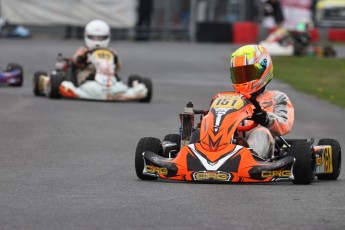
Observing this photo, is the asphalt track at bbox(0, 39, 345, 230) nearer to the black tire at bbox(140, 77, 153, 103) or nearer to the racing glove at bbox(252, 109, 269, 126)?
the black tire at bbox(140, 77, 153, 103)

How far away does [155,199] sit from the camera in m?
8.34

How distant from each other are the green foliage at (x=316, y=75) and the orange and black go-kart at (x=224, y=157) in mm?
9977

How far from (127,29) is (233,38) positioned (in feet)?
12.2

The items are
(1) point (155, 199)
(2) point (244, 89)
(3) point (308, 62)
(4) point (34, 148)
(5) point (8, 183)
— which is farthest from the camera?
(3) point (308, 62)

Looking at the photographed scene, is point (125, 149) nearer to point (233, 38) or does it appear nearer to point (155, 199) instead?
point (155, 199)

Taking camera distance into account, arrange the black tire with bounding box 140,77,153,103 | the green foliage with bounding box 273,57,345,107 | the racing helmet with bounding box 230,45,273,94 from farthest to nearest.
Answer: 1. the green foliage with bounding box 273,57,345,107
2. the black tire with bounding box 140,77,153,103
3. the racing helmet with bounding box 230,45,273,94

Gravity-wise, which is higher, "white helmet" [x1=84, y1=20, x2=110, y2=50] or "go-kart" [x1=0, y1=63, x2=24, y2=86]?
"white helmet" [x1=84, y1=20, x2=110, y2=50]

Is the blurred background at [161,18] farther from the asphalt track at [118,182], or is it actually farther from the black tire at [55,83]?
the black tire at [55,83]

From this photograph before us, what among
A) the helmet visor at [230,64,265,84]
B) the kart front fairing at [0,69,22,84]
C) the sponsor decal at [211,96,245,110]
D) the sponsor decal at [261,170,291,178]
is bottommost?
the kart front fairing at [0,69,22,84]

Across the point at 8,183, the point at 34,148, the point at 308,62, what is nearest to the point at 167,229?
the point at 8,183

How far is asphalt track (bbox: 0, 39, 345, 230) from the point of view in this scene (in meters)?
7.41

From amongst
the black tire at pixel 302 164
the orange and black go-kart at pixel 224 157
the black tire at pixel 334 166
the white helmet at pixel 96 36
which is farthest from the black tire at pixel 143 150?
the white helmet at pixel 96 36

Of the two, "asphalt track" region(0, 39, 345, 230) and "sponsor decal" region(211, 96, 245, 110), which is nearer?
"asphalt track" region(0, 39, 345, 230)

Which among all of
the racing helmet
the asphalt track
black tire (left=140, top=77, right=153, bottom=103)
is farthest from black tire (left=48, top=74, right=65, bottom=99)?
the racing helmet
